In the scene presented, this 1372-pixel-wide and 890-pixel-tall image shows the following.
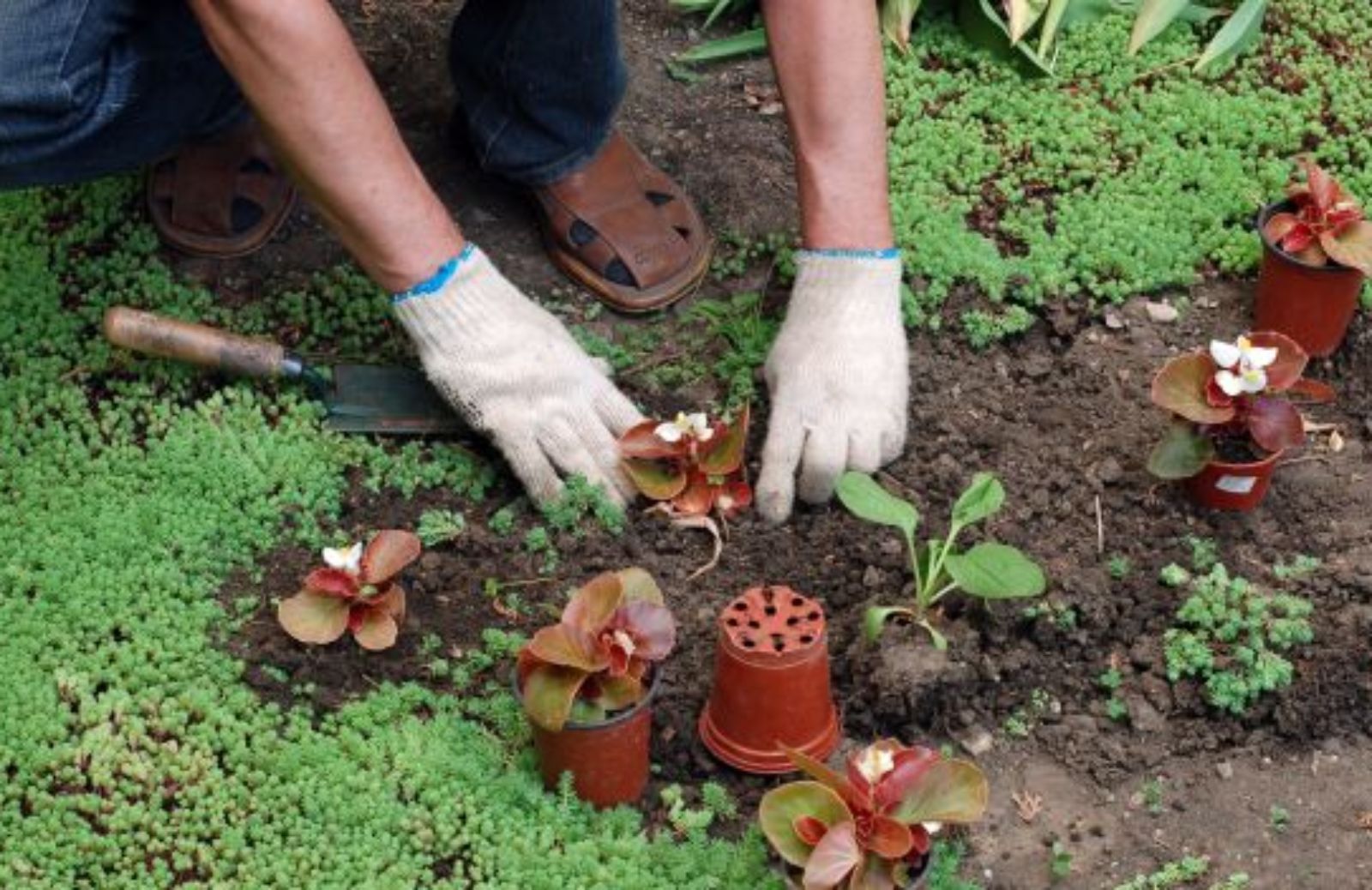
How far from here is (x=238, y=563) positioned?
3.43m

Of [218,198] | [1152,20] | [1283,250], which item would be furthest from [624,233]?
[1152,20]

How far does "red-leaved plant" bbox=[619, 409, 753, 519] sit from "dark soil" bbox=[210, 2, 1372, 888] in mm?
56

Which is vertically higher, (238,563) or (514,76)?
(514,76)

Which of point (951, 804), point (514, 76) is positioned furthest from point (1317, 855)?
point (514, 76)

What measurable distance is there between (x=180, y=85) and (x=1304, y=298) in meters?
2.14

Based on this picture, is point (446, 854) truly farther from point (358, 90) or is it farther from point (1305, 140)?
point (1305, 140)

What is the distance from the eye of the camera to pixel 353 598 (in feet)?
10.6

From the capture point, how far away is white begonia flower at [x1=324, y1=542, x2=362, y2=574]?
10.6ft

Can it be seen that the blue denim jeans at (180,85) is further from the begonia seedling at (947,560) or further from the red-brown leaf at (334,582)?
the begonia seedling at (947,560)

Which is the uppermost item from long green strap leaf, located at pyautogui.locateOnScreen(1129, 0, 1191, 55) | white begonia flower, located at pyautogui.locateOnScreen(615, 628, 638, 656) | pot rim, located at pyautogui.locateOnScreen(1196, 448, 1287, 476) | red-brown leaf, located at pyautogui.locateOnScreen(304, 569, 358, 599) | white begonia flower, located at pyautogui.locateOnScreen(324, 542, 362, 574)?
long green strap leaf, located at pyautogui.locateOnScreen(1129, 0, 1191, 55)

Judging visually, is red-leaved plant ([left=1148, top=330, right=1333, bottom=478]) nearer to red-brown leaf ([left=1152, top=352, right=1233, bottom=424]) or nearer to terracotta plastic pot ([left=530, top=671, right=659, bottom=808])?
red-brown leaf ([left=1152, top=352, right=1233, bottom=424])

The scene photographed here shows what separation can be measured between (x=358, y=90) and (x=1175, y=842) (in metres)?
1.74

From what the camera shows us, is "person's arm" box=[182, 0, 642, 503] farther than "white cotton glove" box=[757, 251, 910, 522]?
No

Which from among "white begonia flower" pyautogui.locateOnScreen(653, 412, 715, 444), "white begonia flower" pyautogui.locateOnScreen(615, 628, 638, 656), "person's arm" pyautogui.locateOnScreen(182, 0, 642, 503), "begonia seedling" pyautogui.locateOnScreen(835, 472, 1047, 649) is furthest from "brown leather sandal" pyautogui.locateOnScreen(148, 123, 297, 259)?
"white begonia flower" pyautogui.locateOnScreen(615, 628, 638, 656)
